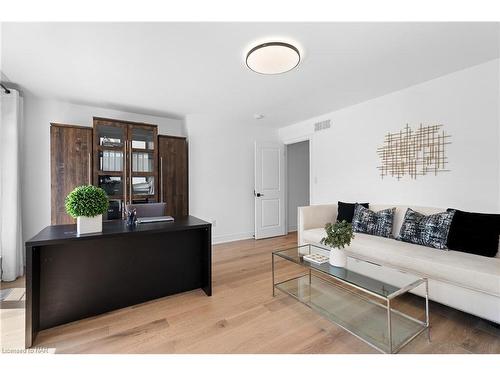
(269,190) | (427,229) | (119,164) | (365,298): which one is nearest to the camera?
(365,298)

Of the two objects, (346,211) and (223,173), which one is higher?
(223,173)

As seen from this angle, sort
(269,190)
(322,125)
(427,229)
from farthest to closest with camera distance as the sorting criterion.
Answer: (269,190), (322,125), (427,229)

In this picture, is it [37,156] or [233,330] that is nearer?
[233,330]

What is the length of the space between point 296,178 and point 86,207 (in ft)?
14.7

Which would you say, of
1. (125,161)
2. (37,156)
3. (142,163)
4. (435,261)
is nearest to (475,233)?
(435,261)

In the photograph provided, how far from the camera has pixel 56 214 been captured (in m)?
2.87

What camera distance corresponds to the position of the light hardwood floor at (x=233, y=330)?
1.46 metres

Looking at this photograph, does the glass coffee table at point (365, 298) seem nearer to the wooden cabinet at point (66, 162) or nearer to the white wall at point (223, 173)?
the white wall at point (223, 173)

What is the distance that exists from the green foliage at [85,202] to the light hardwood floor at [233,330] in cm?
87

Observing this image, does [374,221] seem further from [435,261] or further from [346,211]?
[435,261]

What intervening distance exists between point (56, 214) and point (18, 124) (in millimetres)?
1175

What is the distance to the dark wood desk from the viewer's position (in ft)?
5.34

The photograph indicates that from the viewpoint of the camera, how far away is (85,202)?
170 cm

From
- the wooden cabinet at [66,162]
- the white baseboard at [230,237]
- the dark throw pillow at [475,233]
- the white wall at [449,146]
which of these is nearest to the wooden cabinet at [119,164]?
the wooden cabinet at [66,162]
